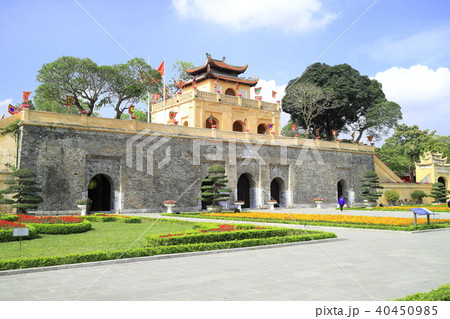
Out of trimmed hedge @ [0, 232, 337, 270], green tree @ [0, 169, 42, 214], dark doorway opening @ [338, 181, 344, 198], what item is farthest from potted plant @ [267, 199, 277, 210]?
trimmed hedge @ [0, 232, 337, 270]

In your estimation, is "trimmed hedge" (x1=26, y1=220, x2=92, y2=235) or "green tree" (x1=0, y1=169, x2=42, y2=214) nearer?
"trimmed hedge" (x1=26, y1=220, x2=92, y2=235)

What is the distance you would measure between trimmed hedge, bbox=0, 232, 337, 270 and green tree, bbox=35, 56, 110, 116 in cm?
2649

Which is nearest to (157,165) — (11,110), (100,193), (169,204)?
(169,204)

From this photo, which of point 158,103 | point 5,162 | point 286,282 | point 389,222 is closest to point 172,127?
point 5,162

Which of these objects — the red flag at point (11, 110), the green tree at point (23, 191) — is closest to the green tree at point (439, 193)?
the green tree at point (23, 191)

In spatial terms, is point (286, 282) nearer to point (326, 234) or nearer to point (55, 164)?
point (326, 234)

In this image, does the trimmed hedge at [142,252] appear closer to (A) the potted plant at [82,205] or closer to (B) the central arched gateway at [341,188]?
(A) the potted plant at [82,205]

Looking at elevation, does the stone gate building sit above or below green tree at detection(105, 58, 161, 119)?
below

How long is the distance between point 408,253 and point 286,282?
14.1ft

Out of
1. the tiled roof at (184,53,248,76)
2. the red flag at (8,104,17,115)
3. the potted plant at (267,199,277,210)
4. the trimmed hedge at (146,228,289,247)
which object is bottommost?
the trimmed hedge at (146,228,289,247)

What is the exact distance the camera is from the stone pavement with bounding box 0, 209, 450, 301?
4.93m

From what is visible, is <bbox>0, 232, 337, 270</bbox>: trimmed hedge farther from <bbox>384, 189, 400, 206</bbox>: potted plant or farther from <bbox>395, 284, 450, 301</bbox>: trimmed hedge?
<bbox>384, 189, 400, 206</bbox>: potted plant
